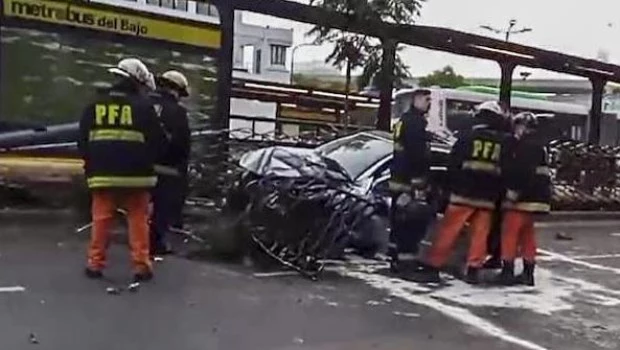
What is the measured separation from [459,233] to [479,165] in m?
0.75

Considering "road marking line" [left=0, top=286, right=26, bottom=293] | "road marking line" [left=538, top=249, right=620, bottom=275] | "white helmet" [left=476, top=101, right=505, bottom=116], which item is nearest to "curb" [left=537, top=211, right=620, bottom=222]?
"road marking line" [left=538, top=249, right=620, bottom=275]

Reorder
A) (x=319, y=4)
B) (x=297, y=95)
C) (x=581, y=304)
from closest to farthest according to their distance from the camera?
(x=581, y=304) < (x=319, y=4) < (x=297, y=95)

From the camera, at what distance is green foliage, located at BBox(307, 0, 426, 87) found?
59.7 feet

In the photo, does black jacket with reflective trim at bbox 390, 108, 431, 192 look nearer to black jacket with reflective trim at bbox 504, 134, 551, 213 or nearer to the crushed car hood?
black jacket with reflective trim at bbox 504, 134, 551, 213

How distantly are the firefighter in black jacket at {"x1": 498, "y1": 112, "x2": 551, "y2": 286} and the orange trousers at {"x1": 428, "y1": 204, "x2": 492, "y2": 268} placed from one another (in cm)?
25

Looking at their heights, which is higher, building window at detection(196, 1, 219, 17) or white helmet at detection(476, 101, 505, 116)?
building window at detection(196, 1, 219, 17)

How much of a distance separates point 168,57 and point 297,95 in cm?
1028

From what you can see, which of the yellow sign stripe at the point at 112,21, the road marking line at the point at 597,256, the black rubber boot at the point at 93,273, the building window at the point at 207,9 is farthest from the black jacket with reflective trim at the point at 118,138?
the road marking line at the point at 597,256

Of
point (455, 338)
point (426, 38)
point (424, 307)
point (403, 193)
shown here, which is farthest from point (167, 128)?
point (426, 38)

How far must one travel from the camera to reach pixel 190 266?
1081cm

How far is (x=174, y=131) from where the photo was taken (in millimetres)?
11164

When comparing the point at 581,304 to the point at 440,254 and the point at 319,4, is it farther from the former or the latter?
the point at 319,4

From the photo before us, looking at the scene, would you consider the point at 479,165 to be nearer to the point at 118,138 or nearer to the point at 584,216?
the point at 118,138

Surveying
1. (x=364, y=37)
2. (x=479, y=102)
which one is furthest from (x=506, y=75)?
(x=479, y=102)
